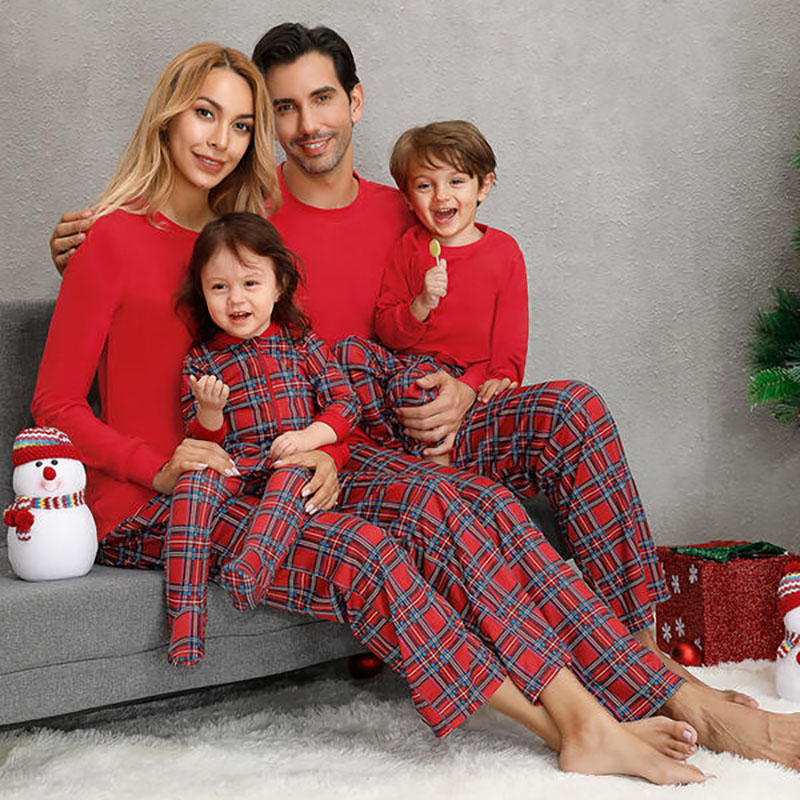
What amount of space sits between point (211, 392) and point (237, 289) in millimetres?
207

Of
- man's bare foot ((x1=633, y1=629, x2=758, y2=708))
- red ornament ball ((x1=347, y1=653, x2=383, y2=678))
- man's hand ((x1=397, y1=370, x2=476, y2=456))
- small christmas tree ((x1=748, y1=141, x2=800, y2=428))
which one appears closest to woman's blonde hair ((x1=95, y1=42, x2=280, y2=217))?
man's hand ((x1=397, y1=370, x2=476, y2=456))

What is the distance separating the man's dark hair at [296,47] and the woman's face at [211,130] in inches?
8.6

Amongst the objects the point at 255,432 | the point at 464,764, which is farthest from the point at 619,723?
the point at 255,432

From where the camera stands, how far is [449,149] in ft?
7.18

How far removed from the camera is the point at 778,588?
230cm

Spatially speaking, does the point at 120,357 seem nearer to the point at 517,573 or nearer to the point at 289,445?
the point at 289,445

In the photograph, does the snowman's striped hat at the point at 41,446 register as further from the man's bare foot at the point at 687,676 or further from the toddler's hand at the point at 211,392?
the man's bare foot at the point at 687,676

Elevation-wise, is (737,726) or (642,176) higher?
(642,176)

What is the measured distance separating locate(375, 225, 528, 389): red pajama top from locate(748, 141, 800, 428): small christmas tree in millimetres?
717

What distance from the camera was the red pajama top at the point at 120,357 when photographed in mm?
1891

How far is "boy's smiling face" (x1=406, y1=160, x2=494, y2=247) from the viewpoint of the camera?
7.25 feet

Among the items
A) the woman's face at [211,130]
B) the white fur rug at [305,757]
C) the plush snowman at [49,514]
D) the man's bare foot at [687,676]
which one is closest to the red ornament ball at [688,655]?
the white fur rug at [305,757]

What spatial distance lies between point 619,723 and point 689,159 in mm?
1826

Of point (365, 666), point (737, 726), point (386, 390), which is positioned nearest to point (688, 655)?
point (737, 726)
